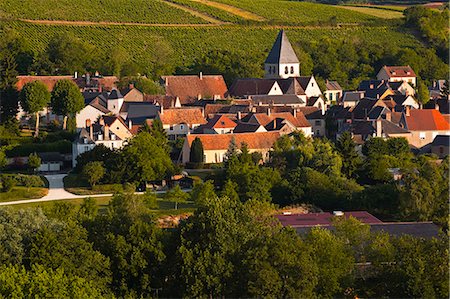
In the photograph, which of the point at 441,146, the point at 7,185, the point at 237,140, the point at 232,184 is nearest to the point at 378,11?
the point at 441,146

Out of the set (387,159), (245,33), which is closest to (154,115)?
(387,159)

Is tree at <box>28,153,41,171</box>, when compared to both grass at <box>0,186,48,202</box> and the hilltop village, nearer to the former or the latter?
the hilltop village

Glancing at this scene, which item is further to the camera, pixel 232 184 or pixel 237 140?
pixel 237 140

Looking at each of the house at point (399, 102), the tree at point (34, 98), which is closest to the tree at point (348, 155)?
the house at point (399, 102)

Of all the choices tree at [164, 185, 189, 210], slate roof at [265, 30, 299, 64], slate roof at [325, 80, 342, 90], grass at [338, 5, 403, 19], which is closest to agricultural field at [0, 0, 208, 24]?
slate roof at [265, 30, 299, 64]

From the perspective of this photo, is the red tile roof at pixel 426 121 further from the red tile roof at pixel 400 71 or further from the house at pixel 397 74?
the red tile roof at pixel 400 71

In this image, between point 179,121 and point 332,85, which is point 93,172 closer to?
point 179,121
